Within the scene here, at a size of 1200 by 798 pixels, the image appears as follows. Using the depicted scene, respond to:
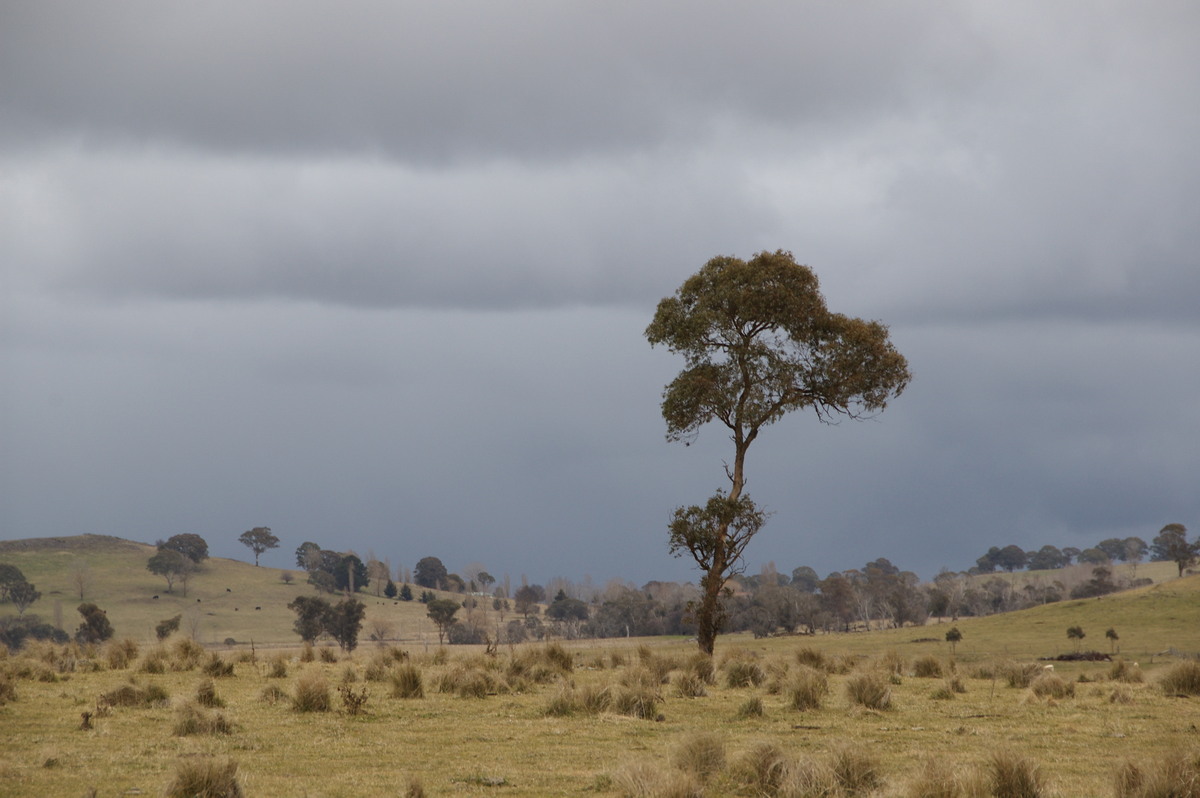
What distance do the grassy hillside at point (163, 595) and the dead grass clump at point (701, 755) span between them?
9267cm

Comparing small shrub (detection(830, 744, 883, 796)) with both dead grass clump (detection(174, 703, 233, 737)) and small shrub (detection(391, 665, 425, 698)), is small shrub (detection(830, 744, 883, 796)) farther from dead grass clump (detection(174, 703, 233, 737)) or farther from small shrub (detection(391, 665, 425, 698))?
small shrub (detection(391, 665, 425, 698))

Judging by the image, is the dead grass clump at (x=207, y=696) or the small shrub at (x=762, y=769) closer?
the small shrub at (x=762, y=769)

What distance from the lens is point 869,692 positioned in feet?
62.5

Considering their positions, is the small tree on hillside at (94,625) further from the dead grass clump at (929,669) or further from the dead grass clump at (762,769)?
the dead grass clump at (762,769)

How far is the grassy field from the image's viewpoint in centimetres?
1109

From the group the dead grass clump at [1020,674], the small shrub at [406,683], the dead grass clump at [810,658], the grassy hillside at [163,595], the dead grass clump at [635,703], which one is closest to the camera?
the dead grass clump at [635,703]

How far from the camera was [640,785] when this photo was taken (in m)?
10.3

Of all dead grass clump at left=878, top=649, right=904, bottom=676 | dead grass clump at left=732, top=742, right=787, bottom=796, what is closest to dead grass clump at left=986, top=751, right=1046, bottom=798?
dead grass clump at left=732, top=742, right=787, bottom=796

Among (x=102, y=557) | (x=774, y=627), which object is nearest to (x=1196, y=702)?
(x=774, y=627)

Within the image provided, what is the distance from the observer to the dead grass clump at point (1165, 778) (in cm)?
968

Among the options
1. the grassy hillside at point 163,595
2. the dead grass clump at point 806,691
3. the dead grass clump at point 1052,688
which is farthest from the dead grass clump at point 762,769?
the grassy hillside at point 163,595

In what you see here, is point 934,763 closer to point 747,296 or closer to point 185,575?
point 747,296

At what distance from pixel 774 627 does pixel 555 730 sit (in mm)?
84037

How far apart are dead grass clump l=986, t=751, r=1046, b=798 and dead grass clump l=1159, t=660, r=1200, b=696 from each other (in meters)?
14.5
